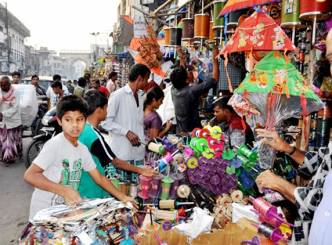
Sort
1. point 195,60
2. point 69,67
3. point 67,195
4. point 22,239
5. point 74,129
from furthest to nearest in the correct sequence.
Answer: point 69,67
point 195,60
point 74,129
point 67,195
point 22,239

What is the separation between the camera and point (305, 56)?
3.70 m

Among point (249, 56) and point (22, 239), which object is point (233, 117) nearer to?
point (249, 56)

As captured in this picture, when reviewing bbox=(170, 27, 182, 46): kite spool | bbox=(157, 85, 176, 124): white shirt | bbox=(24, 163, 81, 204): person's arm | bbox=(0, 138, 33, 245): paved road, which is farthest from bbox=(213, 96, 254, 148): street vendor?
bbox=(170, 27, 182, 46): kite spool

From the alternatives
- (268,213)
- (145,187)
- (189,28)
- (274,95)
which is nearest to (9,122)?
(189,28)

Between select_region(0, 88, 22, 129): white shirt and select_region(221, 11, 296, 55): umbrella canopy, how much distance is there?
5718 millimetres

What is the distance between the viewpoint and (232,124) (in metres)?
3.63

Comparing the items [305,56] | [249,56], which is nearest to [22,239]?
[249,56]

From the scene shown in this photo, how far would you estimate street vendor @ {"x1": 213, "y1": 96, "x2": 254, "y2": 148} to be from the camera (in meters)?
3.39

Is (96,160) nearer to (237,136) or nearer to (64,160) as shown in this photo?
(64,160)

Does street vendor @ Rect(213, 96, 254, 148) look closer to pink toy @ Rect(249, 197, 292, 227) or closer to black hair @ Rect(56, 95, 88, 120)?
pink toy @ Rect(249, 197, 292, 227)

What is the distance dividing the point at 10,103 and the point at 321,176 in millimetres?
6942

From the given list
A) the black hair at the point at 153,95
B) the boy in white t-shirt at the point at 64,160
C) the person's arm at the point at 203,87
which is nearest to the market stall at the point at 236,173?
the boy in white t-shirt at the point at 64,160

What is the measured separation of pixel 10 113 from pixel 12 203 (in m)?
2.63

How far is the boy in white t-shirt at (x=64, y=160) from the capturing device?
217 cm
